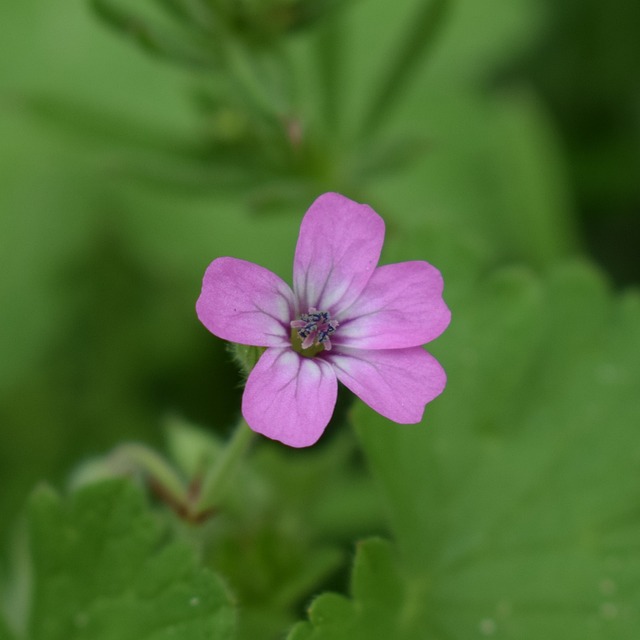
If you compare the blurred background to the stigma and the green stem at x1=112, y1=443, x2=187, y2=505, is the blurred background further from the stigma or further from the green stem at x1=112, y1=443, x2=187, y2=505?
the stigma

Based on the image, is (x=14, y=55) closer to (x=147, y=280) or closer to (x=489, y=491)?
(x=147, y=280)

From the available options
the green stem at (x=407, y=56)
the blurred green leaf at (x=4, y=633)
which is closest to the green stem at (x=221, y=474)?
the blurred green leaf at (x=4, y=633)

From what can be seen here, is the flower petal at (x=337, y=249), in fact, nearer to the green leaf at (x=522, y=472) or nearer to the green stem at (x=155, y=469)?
the green leaf at (x=522, y=472)

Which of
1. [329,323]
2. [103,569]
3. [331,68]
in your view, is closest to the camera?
[329,323]

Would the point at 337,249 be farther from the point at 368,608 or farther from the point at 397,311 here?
the point at 368,608

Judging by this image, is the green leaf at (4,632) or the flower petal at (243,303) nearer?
the flower petal at (243,303)

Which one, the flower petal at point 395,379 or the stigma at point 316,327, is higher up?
the stigma at point 316,327

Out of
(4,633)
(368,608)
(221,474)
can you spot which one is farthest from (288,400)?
(4,633)
